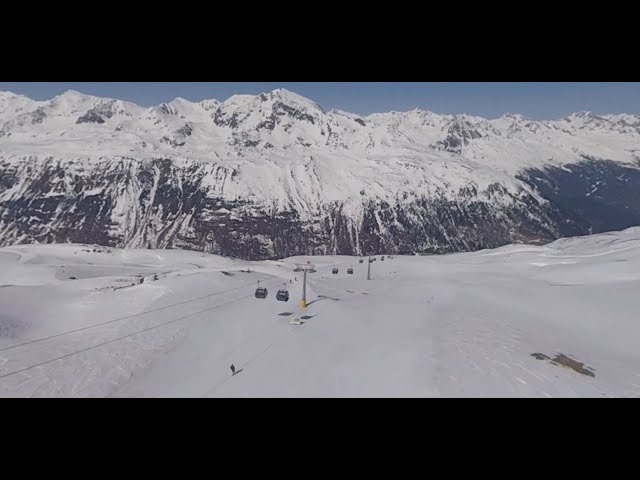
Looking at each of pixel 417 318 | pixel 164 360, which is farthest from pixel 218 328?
pixel 417 318
